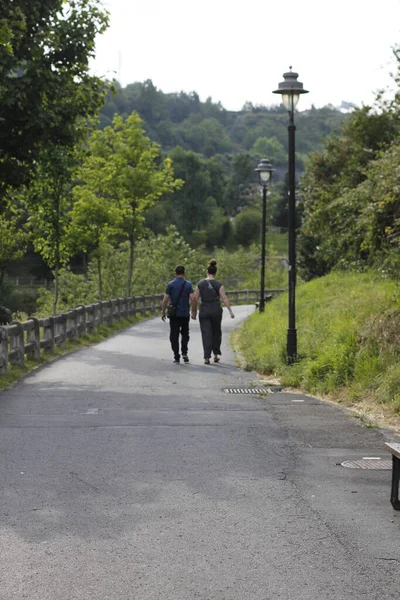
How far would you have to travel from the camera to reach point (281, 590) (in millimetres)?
4785

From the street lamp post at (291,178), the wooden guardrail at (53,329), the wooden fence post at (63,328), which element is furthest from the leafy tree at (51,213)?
the street lamp post at (291,178)

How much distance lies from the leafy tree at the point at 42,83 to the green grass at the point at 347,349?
581 centimetres

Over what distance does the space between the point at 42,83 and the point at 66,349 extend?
22.2 feet

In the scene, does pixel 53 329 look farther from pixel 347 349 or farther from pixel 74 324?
pixel 347 349

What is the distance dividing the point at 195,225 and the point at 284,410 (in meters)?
132

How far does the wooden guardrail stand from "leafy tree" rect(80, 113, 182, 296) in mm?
4588

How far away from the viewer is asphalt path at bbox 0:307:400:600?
4.93m

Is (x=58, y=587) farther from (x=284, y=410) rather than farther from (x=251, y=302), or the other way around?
(x=251, y=302)

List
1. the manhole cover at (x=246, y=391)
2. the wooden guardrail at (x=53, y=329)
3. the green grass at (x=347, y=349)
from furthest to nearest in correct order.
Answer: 1. the wooden guardrail at (x=53, y=329)
2. the manhole cover at (x=246, y=391)
3. the green grass at (x=347, y=349)

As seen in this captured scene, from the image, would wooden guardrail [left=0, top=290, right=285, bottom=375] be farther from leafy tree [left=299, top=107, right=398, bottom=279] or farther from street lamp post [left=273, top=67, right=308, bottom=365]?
leafy tree [left=299, top=107, right=398, bottom=279]

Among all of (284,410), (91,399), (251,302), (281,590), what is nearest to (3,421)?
(91,399)

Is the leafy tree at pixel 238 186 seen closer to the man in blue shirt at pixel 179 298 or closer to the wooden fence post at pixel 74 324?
the wooden fence post at pixel 74 324

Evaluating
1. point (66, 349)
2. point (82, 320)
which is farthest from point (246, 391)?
point (82, 320)

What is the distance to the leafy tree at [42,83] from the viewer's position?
57.5 ft
